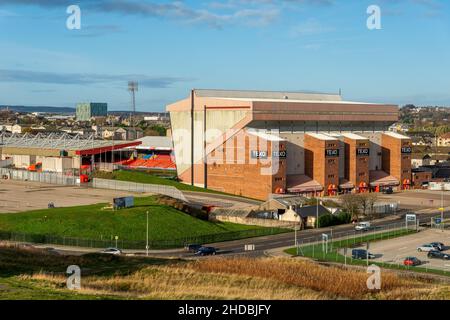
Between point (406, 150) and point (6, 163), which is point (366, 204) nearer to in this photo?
point (406, 150)

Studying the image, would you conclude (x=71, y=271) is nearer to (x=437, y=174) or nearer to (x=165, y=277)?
(x=165, y=277)

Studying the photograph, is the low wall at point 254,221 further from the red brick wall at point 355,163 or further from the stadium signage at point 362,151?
the stadium signage at point 362,151

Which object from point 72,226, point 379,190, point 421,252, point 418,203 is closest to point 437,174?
point 379,190

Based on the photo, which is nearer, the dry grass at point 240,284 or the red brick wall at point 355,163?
the dry grass at point 240,284

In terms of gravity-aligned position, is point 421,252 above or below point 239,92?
below

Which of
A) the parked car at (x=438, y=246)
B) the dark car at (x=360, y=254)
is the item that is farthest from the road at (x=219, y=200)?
the parked car at (x=438, y=246)

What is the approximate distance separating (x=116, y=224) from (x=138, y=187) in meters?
21.5

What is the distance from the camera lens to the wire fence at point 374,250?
1628 inches

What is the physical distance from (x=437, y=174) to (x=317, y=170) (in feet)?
92.3

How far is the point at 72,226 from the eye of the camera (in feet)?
161

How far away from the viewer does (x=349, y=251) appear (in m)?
46.4

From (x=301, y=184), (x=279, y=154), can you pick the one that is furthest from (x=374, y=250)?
(x=301, y=184)

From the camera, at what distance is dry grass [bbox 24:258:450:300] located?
68.8 feet

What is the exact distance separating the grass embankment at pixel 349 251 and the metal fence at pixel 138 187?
20.4 metres
